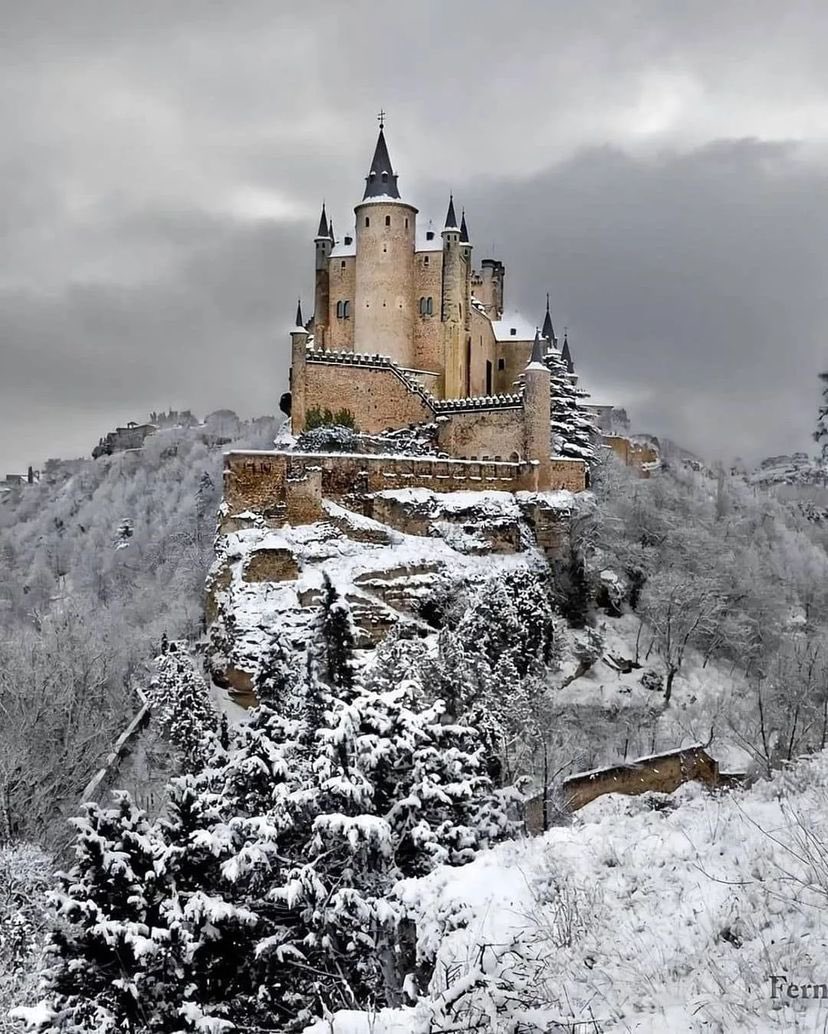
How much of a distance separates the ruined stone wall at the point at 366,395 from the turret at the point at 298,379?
21 centimetres

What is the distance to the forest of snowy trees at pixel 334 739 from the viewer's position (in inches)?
399

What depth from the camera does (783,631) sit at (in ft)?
128

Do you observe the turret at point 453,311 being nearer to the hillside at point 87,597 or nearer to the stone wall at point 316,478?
the stone wall at point 316,478

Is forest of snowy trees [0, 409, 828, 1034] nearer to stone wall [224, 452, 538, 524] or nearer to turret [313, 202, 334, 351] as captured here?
stone wall [224, 452, 538, 524]

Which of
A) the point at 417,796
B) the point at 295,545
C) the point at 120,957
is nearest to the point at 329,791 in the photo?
the point at 417,796

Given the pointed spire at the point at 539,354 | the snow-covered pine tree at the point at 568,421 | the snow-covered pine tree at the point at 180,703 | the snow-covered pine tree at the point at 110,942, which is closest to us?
the snow-covered pine tree at the point at 110,942

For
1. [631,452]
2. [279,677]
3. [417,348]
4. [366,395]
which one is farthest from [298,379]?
[631,452]

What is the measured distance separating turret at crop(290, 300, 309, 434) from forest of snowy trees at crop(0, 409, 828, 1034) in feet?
29.4

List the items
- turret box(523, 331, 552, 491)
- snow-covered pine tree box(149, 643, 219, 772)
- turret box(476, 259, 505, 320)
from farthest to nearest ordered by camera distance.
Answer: turret box(476, 259, 505, 320) < turret box(523, 331, 552, 491) < snow-covered pine tree box(149, 643, 219, 772)

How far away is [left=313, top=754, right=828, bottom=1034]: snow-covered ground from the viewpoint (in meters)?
5.22

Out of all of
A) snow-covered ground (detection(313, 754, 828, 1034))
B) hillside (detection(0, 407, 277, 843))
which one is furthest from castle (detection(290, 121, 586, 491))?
snow-covered ground (detection(313, 754, 828, 1034))

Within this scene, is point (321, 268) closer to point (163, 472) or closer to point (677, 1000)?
point (677, 1000)

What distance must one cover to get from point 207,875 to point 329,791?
1877mm

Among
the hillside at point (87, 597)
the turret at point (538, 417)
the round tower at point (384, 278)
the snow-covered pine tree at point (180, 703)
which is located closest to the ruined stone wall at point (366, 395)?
the round tower at point (384, 278)
